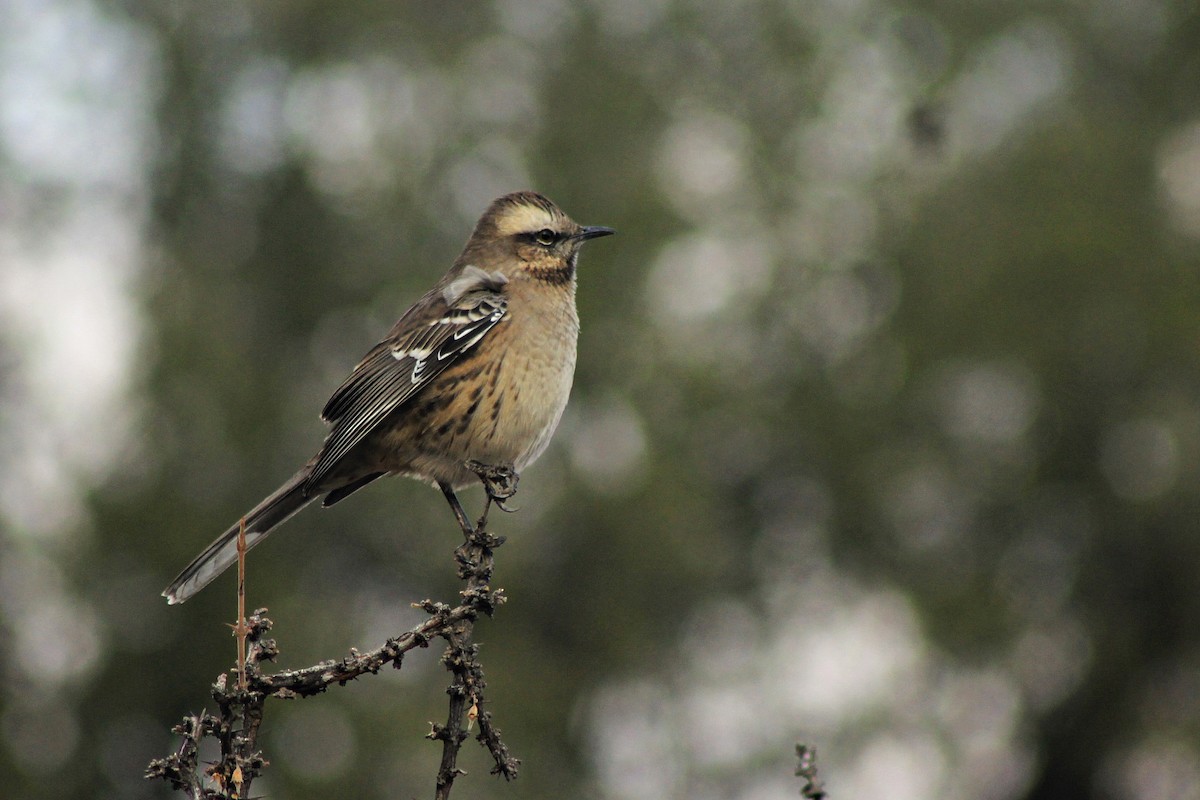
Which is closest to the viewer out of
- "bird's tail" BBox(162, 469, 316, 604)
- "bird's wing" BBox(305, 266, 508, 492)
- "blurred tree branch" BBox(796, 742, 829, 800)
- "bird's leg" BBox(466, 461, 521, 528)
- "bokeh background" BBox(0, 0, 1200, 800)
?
"blurred tree branch" BBox(796, 742, 829, 800)

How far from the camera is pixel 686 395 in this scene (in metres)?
23.3

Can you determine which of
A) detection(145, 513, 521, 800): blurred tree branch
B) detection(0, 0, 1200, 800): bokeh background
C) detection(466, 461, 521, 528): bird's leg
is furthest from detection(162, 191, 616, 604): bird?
detection(0, 0, 1200, 800): bokeh background

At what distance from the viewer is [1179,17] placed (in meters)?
27.7

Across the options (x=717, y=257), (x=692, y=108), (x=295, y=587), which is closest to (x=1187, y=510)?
(x=717, y=257)

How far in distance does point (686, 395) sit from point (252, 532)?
56.6 feet

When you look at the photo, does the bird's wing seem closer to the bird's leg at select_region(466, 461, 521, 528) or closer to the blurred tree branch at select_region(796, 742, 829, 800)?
the bird's leg at select_region(466, 461, 521, 528)

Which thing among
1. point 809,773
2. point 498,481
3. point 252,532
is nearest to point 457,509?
point 498,481

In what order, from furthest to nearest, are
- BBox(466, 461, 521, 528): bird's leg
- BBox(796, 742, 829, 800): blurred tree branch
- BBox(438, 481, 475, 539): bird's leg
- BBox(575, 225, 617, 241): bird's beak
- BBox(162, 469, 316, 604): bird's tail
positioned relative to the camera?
BBox(575, 225, 617, 241): bird's beak → BBox(162, 469, 316, 604): bird's tail → BBox(466, 461, 521, 528): bird's leg → BBox(438, 481, 475, 539): bird's leg → BBox(796, 742, 829, 800): blurred tree branch

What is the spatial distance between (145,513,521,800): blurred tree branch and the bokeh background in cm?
1493

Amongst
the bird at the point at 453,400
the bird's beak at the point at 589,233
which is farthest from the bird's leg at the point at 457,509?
the bird's beak at the point at 589,233

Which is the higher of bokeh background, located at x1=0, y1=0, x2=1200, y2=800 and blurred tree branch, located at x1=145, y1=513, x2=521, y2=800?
bokeh background, located at x1=0, y1=0, x2=1200, y2=800

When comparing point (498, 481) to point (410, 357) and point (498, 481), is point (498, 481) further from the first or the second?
point (410, 357)

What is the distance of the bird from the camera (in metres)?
6.30

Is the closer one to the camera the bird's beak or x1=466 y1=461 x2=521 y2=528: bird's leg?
x1=466 y1=461 x2=521 y2=528: bird's leg
